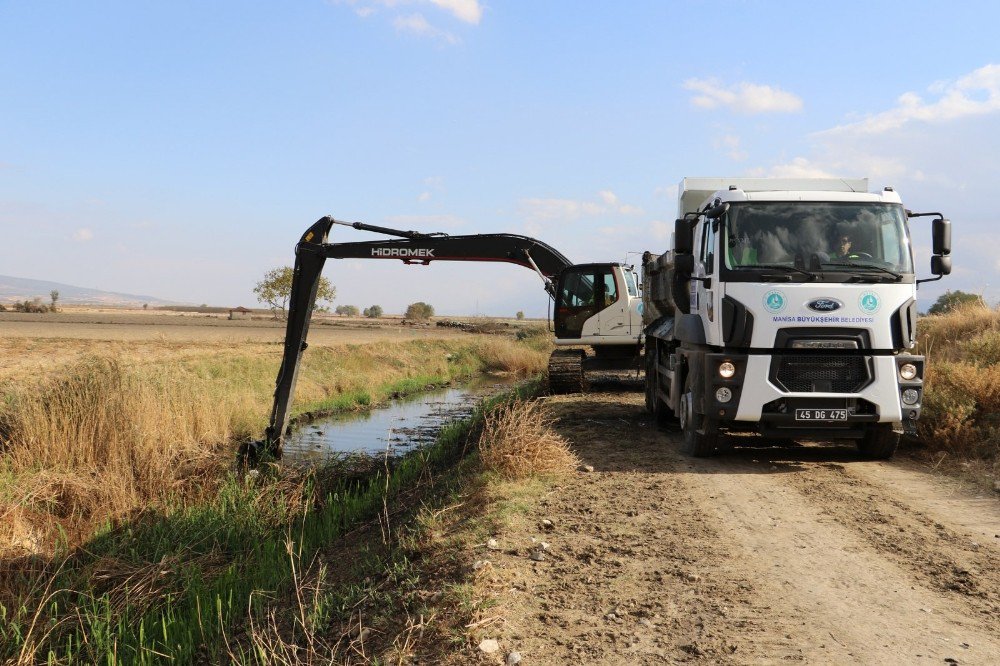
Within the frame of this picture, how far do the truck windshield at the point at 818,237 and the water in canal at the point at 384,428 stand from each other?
19.4 feet

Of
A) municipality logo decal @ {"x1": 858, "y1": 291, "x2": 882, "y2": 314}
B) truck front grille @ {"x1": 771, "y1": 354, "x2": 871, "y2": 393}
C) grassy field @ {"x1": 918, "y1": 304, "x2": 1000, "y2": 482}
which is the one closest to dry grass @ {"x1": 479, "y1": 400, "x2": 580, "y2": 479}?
truck front grille @ {"x1": 771, "y1": 354, "x2": 871, "y2": 393}

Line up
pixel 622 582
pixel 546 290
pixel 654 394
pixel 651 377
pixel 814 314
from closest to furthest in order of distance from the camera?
pixel 622 582 → pixel 814 314 → pixel 654 394 → pixel 651 377 → pixel 546 290

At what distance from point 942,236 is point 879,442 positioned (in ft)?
8.46

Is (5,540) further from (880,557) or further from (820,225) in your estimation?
(820,225)

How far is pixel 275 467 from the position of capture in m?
11.9

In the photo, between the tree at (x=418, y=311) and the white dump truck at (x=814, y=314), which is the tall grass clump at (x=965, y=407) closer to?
the white dump truck at (x=814, y=314)

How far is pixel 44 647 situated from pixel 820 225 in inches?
354

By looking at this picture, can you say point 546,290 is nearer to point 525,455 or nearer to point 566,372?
point 566,372

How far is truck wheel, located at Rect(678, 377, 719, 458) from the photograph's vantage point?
30.8ft

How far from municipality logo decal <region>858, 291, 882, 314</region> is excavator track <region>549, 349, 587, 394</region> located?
27.3 ft

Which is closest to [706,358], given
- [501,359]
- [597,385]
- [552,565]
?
[552,565]

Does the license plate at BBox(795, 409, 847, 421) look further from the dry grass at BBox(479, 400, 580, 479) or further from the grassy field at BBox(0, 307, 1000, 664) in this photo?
the dry grass at BBox(479, 400, 580, 479)

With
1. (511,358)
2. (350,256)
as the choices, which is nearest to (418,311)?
(511,358)

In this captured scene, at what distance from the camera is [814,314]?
332 inches
